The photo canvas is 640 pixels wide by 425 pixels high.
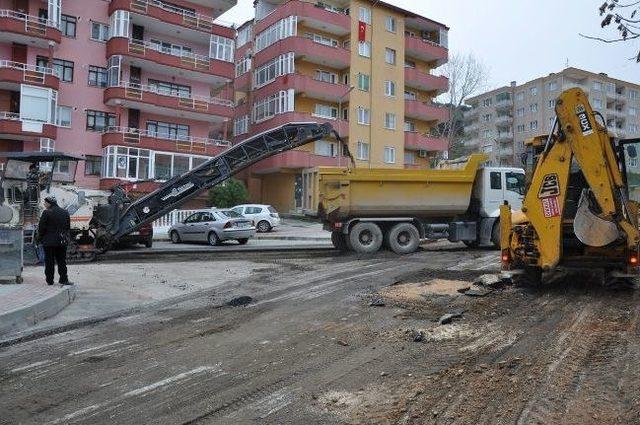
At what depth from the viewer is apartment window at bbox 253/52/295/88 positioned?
40062 millimetres

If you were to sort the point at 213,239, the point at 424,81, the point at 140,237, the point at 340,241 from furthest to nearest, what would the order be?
the point at 424,81 < the point at 213,239 < the point at 140,237 < the point at 340,241

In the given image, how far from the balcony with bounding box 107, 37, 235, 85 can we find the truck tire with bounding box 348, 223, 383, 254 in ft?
79.3

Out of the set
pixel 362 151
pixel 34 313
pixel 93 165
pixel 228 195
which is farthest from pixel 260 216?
pixel 34 313

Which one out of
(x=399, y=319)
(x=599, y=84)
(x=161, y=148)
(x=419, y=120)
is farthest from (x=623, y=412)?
(x=599, y=84)

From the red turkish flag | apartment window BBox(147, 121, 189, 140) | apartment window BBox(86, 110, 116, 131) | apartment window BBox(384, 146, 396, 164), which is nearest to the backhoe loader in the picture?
apartment window BBox(147, 121, 189, 140)

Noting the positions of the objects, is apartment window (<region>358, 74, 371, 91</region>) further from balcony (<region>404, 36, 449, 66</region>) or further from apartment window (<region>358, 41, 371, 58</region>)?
balcony (<region>404, 36, 449, 66</region>)

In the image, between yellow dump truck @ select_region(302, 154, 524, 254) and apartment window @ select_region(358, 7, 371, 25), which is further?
apartment window @ select_region(358, 7, 371, 25)

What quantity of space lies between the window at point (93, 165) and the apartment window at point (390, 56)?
24891mm

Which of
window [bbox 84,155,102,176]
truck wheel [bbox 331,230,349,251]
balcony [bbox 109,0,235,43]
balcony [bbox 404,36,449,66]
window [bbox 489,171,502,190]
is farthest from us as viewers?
balcony [bbox 404,36,449,66]

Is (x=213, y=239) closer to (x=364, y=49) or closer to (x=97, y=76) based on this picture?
(x=97, y=76)

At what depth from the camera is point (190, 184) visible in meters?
17.8

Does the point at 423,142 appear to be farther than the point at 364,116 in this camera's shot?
Yes

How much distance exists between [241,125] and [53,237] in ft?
122

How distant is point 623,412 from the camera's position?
4.16 m
